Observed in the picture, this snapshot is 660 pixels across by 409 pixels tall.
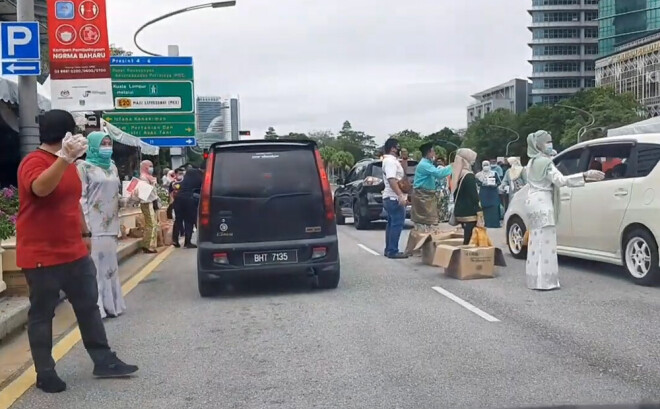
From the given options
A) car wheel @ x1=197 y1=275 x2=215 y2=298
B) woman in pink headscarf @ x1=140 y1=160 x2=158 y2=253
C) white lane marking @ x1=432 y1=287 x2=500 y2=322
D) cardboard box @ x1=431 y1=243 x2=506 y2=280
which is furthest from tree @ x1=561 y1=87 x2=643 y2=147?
car wheel @ x1=197 y1=275 x2=215 y2=298

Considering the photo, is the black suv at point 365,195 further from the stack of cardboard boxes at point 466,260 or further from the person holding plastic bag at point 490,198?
the stack of cardboard boxes at point 466,260

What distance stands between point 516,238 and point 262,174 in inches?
193

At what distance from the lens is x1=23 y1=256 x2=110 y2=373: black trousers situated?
5.43 meters

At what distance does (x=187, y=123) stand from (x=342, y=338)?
19419 mm

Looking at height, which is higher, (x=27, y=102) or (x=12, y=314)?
(x=27, y=102)

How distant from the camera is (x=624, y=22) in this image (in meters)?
112

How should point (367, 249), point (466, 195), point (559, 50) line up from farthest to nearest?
point (559, 50) → point (367, 249) → point (466, 195)

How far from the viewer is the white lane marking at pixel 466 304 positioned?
7.65 m

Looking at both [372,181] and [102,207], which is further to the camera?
[372,181]

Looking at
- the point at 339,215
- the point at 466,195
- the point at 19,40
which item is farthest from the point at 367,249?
the point at 339,215

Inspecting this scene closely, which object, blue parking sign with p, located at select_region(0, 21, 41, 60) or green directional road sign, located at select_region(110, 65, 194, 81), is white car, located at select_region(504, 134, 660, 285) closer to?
blue parking sign with p, located at select_region(0, 21, 41, 60)

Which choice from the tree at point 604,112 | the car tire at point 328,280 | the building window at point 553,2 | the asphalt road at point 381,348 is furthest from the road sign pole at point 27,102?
the building window at point 553,2

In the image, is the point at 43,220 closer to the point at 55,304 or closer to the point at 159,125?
the point at 55,304

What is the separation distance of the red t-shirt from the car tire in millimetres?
4229
